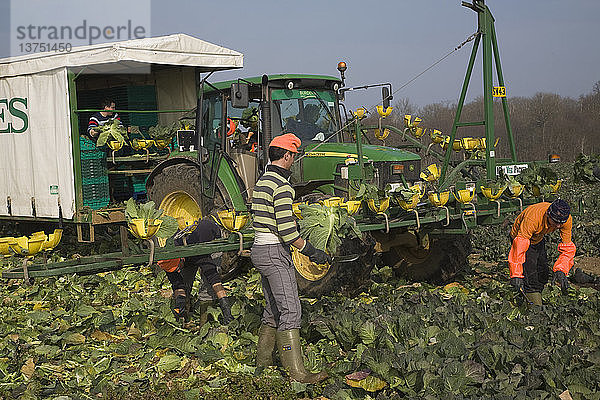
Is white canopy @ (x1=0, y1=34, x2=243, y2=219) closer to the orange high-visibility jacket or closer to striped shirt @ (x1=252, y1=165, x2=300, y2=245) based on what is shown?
striped shirt @ (x1=252, y1=165, x2=300, y2=245)

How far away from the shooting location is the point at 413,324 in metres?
5.13

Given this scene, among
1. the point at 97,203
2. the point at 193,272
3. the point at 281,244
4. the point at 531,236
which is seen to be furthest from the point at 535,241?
the point at 97,203

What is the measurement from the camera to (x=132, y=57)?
8.07 m

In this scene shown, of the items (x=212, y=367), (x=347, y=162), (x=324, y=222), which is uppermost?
(x=347, y=162)

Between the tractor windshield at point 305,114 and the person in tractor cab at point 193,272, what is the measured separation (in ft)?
5.29

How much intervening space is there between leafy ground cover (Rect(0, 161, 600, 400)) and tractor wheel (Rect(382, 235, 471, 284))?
0.89ft

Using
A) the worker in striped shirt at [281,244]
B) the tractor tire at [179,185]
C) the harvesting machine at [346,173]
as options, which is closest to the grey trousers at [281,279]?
the worker in striped shirt at [281,244]

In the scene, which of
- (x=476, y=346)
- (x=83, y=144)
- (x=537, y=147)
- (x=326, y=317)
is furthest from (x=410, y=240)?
(x=537, y=147)

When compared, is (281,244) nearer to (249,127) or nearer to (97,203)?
(249,127)

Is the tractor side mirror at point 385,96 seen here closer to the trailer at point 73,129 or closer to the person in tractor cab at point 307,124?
the person in tractor cab at point 307,124

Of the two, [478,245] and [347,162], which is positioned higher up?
[347,162]

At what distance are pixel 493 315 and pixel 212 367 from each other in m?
2.40

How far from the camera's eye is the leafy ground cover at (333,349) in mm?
4301

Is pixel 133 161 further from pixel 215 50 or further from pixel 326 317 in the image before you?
pixel 326 317
